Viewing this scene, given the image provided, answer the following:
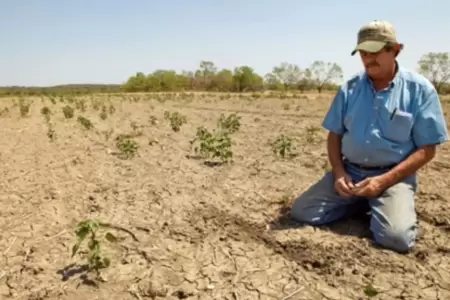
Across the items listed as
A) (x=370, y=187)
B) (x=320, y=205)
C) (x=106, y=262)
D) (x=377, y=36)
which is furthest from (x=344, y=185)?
(x=106, y=262)

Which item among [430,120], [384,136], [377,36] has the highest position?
[377,36]

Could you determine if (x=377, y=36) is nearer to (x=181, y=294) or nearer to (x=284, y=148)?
(x=181, y=294)

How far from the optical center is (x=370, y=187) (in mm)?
2791

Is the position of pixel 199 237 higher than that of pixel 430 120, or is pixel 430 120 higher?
pixel 430 120

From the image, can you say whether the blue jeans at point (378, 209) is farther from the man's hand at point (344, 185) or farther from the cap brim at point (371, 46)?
the cap brim at point (371, 46)

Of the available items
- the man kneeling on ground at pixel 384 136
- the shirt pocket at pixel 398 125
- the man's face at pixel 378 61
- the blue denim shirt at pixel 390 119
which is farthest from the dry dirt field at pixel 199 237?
the man's face at pixel 378 61

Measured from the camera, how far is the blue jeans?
2.69 meters

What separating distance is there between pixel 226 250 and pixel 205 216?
66 centimetres

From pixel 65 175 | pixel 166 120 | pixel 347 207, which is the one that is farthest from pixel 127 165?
pixel 166 120

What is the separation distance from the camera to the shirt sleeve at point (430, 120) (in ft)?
9.11

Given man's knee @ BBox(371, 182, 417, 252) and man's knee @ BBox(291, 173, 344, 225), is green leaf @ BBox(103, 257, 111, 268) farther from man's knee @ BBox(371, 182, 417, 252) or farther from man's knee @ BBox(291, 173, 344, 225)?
man's knee @ BBox(371, 182, 417, 252)

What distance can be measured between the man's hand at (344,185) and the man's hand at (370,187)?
48 millimetres

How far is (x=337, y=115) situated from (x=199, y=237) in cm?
135

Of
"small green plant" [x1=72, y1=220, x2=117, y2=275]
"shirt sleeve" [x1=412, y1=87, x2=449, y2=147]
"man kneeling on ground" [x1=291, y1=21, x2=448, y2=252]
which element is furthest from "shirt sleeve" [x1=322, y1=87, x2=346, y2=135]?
"small green plant" [x1=72, y1=220, x2=117, y2=275]
